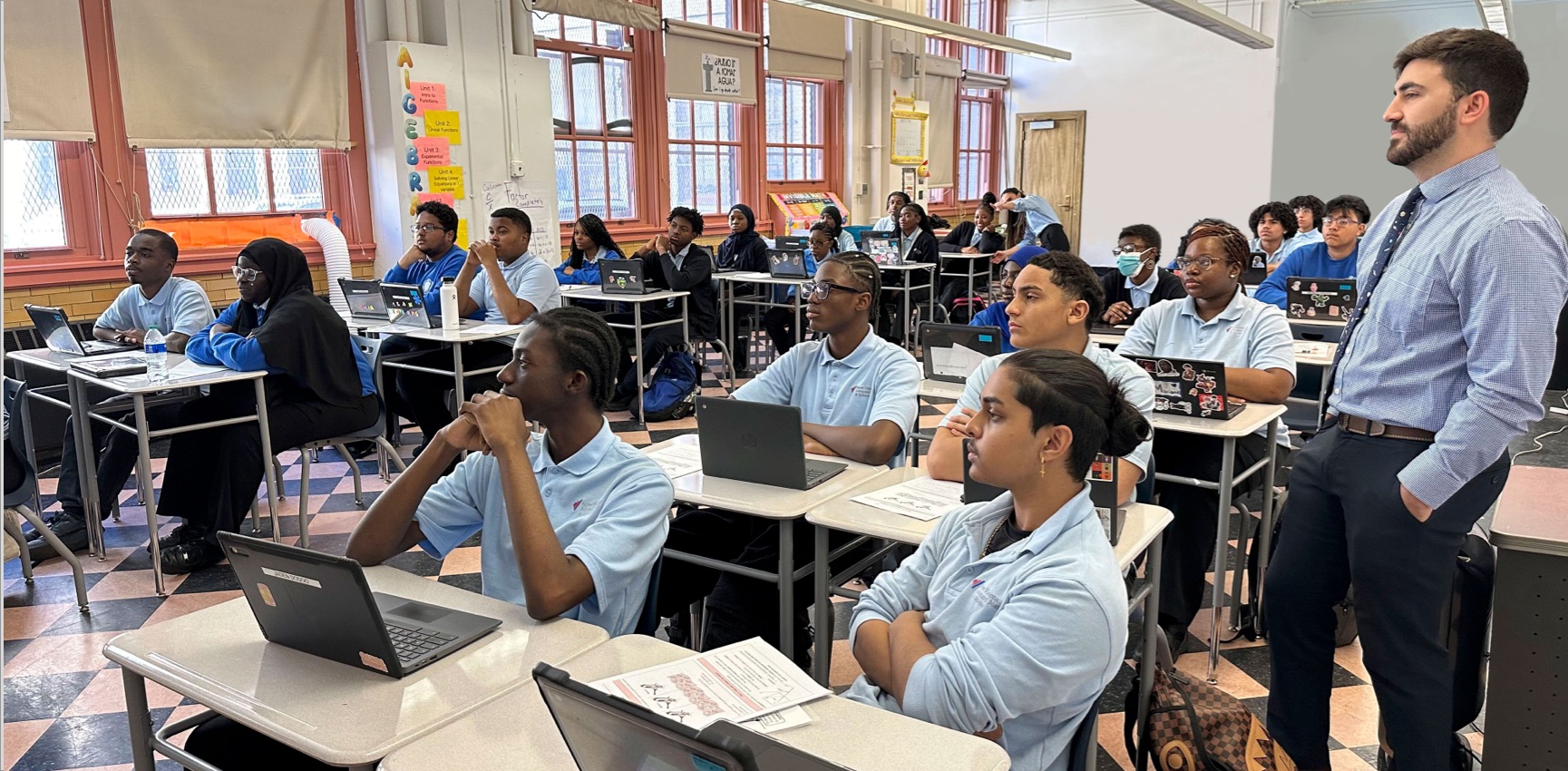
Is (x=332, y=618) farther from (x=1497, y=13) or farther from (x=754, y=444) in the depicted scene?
(x=1497, y=13)

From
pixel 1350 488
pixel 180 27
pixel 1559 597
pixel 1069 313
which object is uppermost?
pixel 180 27

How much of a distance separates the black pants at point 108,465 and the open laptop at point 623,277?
8.48ft

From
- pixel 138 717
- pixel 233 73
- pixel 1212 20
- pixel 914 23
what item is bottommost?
pixel 138 717

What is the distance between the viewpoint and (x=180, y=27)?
6.04m

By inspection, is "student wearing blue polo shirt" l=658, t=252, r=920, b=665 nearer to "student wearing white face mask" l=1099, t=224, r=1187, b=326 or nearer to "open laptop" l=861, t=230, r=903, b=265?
"student wearing white face mask" l=1099, t=224, r=1187, b=326

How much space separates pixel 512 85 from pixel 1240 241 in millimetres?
5607

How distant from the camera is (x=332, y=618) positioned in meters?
1.55

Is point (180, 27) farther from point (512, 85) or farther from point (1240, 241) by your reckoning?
point (1240, 241)

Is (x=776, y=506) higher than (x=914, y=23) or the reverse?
the reverse

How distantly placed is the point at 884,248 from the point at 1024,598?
7207 millimetres

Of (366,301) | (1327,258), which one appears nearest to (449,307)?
(366,301)

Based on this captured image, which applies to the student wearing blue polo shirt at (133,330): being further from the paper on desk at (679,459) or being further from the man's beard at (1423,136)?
the man's beard at (1423,136)

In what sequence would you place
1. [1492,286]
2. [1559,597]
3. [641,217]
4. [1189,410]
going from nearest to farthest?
1. [1492,286]
2. [1559,597]
3. [1189,410]
4. [641,217]

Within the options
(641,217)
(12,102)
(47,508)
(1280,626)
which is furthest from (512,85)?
(1280,626)
